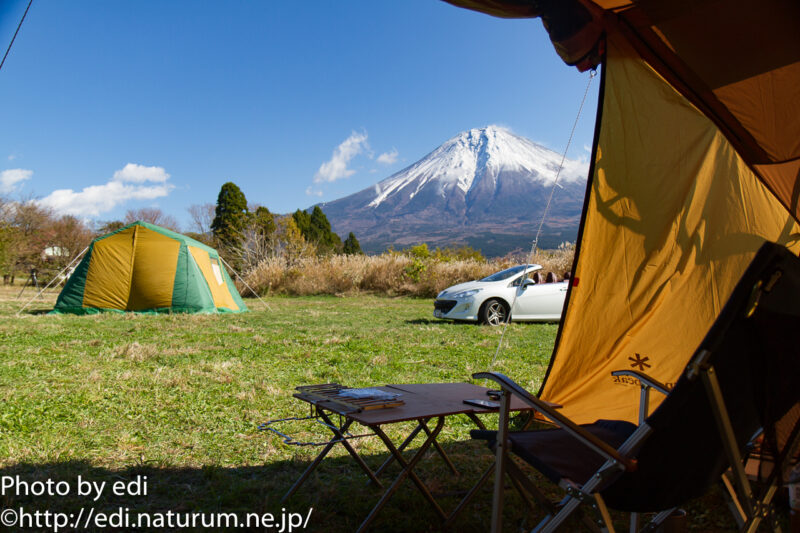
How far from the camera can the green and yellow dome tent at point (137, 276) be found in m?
10.9

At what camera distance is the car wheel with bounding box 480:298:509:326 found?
31.7 ft

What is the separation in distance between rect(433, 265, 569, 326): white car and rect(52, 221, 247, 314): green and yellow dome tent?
5790 mm

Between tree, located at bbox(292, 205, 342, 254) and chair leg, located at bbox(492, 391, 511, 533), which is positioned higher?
tree, located at bbox(292, 205, 342, 254)

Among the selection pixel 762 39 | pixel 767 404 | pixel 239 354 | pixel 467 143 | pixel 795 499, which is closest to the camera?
pixel 767 404

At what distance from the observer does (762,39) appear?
9.38ft

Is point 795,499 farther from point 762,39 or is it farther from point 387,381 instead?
point 387,381

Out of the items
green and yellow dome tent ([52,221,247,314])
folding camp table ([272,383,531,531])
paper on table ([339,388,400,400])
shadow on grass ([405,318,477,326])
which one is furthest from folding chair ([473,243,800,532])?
green and yellow dome tent ([52,221,247,314])

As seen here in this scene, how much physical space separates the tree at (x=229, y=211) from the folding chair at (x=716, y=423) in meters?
29.1

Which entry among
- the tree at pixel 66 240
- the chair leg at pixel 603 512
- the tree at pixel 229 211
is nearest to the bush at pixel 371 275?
the tree at pixel 229 211

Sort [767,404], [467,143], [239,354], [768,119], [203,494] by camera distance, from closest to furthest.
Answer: [767,404] < [203,494] < [768,119] < [239,354] < [467,143]

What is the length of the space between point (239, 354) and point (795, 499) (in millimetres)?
5625

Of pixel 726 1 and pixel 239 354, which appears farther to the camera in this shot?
pixel 239 354

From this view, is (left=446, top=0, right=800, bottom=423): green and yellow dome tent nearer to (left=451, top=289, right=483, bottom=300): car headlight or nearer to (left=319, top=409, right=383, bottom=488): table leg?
(left=319, top=409, right=383, bottom=488): table leg

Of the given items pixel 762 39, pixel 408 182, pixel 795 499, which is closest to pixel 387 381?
pixel 795 499
